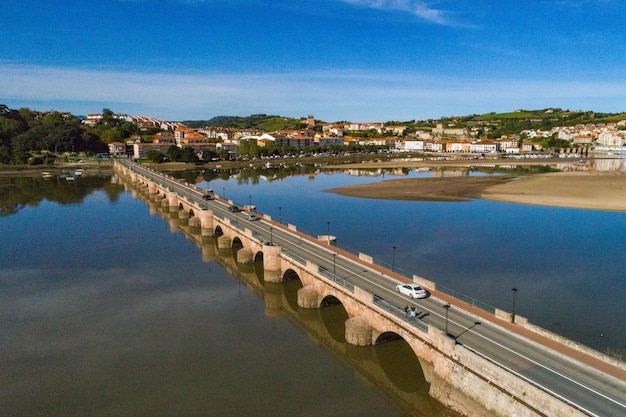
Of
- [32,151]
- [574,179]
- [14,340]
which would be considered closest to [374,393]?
[14,340]

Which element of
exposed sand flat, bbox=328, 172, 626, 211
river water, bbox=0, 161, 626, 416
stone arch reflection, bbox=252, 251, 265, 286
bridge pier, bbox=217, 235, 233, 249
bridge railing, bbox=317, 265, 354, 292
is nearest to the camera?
river water, bbox=0, 161, 626, 416

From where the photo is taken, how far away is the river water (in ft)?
74.2

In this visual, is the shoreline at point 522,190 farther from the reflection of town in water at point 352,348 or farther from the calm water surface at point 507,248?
the reflection of town in water at point 352,348

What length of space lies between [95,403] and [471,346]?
62.5ft

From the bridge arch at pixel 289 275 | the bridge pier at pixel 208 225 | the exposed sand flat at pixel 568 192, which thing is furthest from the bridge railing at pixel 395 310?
the exposed sand flat at pixel 568 192

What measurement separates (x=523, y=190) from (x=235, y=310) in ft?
250

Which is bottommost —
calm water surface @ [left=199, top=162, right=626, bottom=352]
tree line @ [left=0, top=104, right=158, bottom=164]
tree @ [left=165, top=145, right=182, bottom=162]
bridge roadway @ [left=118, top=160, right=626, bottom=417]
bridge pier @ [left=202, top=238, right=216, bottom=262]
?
bridge pier @ [left=202, top=238, right=216, bottom=262]

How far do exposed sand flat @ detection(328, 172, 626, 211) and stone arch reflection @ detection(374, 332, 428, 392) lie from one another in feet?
188

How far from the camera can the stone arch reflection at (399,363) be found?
23.1 m

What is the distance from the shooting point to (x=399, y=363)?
24.9 metres

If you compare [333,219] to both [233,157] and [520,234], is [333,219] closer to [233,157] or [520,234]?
[520,234]

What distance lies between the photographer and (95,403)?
72.1ft

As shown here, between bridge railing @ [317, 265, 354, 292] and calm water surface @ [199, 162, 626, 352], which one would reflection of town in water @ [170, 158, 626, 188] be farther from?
bridge railing @ [317, 265, 354, 292]

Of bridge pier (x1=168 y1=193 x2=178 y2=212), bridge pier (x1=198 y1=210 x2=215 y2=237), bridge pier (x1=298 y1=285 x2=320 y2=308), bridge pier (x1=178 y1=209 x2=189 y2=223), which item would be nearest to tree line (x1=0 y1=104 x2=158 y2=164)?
bridge pier (x1=168 y1=193 x2=178 y2=212)
